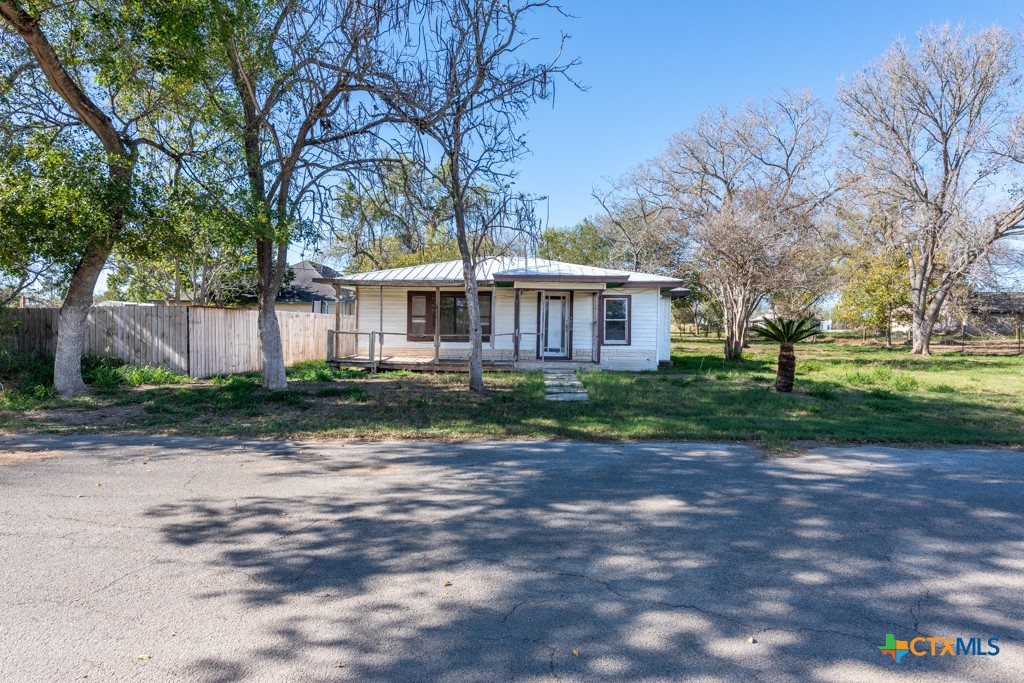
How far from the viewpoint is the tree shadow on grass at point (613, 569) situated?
2887mm

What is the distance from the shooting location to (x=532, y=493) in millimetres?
5625

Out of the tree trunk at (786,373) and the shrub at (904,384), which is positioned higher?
the tree trunk at (786,373)

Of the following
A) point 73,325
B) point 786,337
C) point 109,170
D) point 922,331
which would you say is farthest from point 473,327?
point 922,331

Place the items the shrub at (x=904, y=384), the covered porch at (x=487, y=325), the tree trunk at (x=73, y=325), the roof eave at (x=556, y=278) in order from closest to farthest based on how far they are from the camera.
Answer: the tree trunk at (x=73, y=325) < the shrub at (x=904, y=384) < the roof eave at (x=556, y=278) < the covered porch at (x=487, y=325)

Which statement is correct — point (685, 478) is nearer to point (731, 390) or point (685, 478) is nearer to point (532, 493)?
point (532, 493)

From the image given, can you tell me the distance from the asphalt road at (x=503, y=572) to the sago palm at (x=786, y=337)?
21.9ft

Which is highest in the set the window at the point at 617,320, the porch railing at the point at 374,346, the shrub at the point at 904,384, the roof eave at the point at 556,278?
the roof eave at the point at 556,278

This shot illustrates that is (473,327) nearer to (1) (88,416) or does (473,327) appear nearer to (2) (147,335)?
(1) (88,416)

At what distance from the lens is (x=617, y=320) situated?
1908 centimetres

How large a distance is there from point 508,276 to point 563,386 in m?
4.75

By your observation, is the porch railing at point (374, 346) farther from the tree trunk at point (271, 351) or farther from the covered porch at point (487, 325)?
the tree trunk at point (271, 351)

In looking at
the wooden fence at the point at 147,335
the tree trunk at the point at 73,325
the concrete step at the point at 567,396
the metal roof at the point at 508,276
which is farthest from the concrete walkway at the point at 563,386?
the tree trunk at the point at 73,325

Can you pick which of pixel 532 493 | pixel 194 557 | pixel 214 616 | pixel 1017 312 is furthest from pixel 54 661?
pixel 1017 312

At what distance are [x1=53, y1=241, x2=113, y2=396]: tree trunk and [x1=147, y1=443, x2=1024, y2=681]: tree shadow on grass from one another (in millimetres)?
7894
